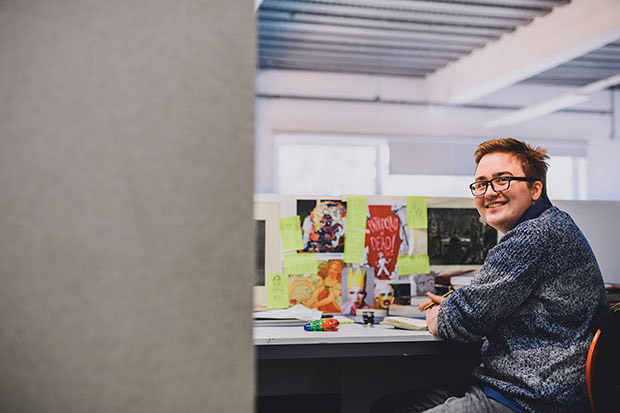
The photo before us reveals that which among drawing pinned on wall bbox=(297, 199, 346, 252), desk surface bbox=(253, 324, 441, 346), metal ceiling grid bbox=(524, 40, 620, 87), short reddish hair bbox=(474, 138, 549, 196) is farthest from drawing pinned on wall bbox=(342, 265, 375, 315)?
metal ceiling grid bbox=(524, 40, 620, 87)

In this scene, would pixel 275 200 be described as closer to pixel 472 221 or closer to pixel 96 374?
pixel 472 221

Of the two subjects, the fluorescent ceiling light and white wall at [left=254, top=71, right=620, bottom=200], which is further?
white wall at [left=254, top=71, right=620, bottom=200]

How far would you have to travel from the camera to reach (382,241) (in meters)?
2.31

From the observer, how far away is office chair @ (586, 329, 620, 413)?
129cm

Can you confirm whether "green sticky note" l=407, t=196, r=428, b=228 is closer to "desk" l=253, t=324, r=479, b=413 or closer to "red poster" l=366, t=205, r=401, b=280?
"red poster" l=366, t=205, r=401, b=280

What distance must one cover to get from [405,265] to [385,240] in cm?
14

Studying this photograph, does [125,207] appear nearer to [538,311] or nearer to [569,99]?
[538,311]

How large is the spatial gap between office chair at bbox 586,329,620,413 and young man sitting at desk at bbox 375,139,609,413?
39mm

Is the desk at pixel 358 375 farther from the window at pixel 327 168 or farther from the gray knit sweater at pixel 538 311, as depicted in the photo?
the window at pixel 327 168

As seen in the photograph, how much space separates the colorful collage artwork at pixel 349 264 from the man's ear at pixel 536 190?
2.41 feet

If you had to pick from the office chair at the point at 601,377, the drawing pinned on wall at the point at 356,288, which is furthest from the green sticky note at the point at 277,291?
the office chair at the point at 601,377

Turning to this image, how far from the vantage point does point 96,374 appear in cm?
66

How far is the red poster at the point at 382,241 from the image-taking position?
2305 mm

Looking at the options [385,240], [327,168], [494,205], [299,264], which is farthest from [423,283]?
[327,168]
